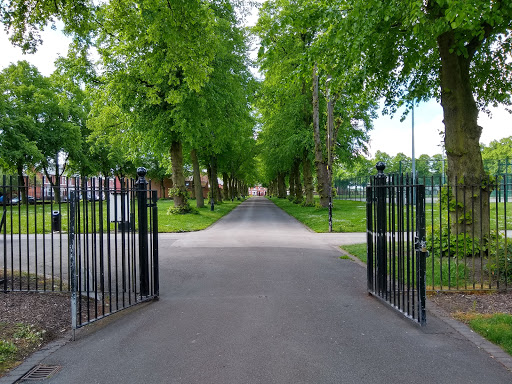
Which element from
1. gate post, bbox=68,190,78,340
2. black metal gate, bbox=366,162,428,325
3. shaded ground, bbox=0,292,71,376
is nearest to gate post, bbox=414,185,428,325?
black metal gate, bbox=366,162,428,325

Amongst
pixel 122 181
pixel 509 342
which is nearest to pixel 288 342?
pixel 509 342

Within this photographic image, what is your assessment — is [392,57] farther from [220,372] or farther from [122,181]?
[220,372]

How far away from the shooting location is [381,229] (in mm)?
5992

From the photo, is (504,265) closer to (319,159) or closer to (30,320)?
(30,320)

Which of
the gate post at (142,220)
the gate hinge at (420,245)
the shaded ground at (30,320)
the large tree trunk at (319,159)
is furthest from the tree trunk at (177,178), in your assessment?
the gate hinge at (420,245)

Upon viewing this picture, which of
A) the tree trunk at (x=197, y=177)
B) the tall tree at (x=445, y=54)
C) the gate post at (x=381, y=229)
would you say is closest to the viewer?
the gate post at (x=381, y=229)

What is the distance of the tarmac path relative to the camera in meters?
3.61

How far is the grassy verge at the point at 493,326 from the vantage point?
434 cm

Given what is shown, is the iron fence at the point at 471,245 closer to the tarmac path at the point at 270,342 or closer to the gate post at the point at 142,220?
the tarmac path at the point at 270,342

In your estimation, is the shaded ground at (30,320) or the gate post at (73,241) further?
the gate post at (73,241)

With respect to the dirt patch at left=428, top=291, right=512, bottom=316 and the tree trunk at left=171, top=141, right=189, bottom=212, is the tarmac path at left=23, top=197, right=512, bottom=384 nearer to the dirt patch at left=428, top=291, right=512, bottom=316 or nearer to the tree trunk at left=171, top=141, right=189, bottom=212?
the dirt patch at left=428, top=291, right=512, bottom=316

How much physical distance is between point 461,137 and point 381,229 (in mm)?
4151

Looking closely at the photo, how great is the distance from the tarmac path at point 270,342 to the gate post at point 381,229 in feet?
1.29

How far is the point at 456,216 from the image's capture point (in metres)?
8.34
